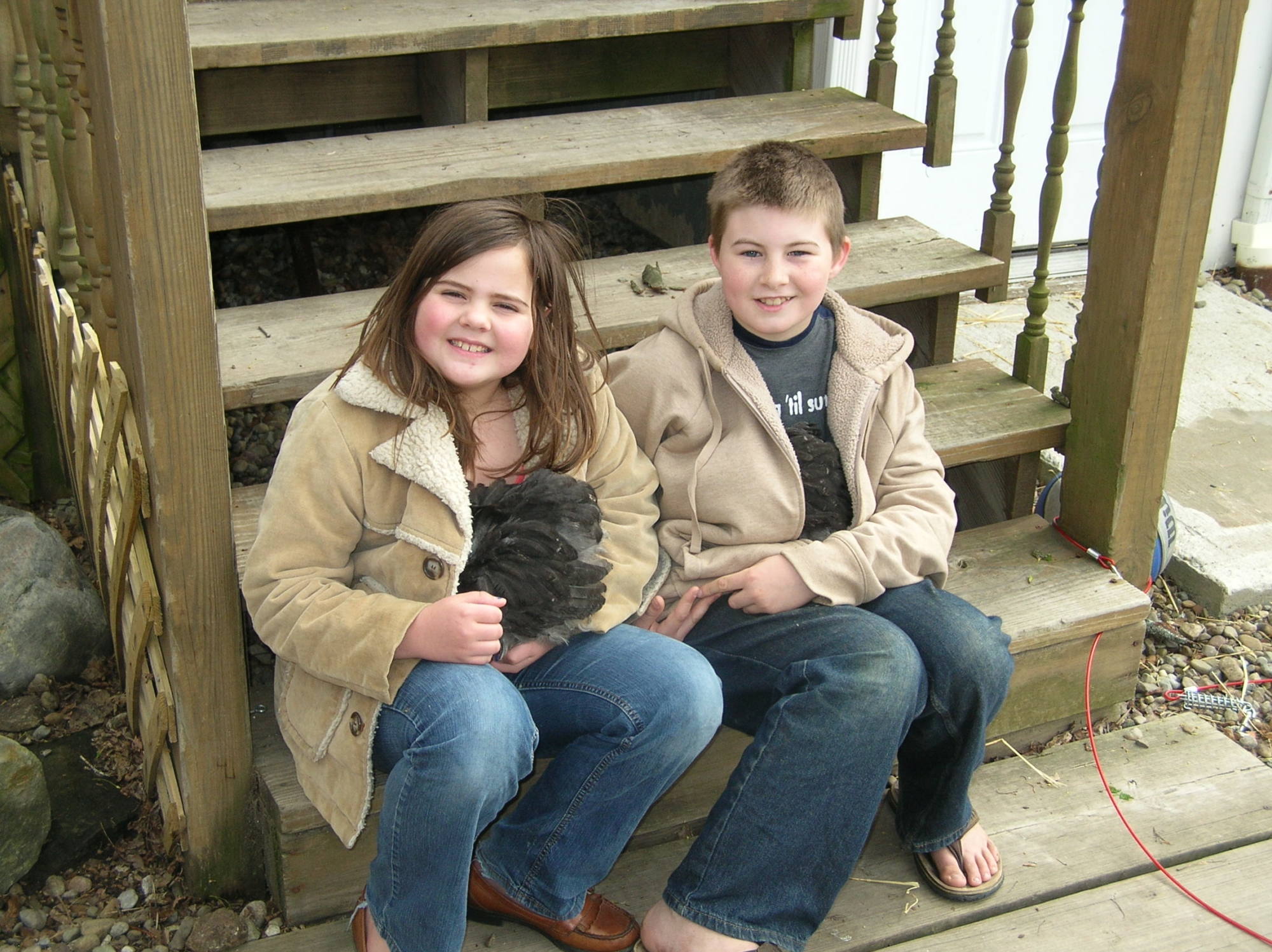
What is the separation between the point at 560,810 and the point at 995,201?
1.66 metres

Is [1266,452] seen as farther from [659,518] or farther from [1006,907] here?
[659,518]

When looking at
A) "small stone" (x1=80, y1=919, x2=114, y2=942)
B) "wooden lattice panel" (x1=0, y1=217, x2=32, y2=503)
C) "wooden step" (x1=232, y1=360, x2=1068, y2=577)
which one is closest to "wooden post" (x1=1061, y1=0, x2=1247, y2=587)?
"wooden step" (x1=232, y1=360, x2=1068, y2=577)

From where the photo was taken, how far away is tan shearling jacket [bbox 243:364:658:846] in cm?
169

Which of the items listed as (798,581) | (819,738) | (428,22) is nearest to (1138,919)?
(819,738)

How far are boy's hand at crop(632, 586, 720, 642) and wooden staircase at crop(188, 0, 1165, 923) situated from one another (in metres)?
0.28

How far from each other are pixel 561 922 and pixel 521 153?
1.48 metres

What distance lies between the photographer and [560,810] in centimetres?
185

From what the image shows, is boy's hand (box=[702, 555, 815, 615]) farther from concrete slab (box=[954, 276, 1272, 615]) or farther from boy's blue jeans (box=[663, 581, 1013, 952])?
concrete slab (box=[954, 276, 1272, 615])

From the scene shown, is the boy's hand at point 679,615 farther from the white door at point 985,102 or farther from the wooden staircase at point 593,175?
the white door at point 985,102

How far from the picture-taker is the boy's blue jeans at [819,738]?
185 cm

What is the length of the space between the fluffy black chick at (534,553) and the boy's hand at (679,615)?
22 centimetres

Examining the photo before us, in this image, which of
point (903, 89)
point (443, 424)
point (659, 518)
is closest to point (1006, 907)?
point (659, 518)

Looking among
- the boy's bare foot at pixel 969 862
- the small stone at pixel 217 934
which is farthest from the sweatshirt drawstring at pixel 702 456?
the small stone at pixel 217 934

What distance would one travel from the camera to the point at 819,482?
2062 millimetres
